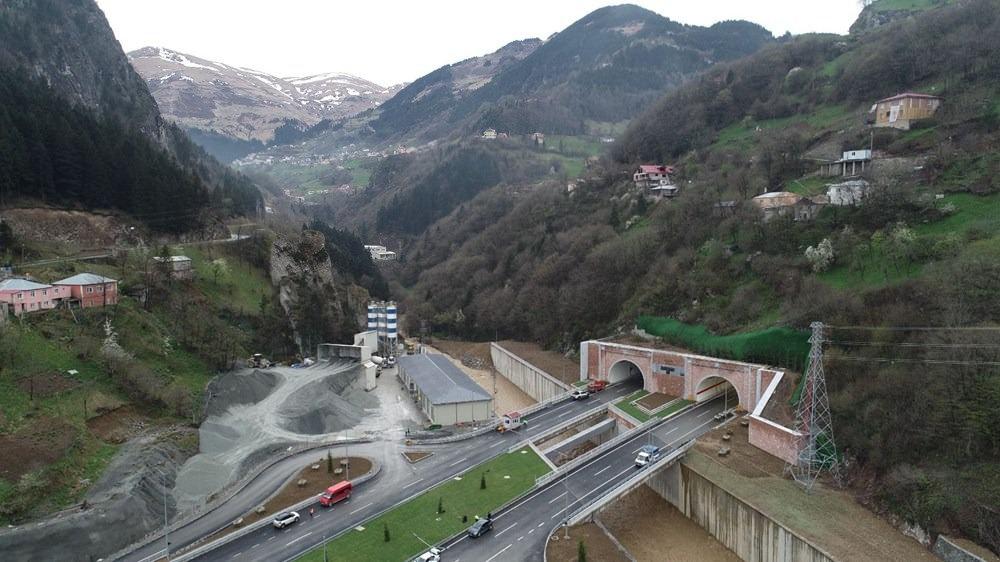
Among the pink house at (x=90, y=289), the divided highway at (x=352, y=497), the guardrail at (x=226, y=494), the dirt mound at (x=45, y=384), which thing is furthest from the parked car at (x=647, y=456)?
the pink house at (x=90, y=289)

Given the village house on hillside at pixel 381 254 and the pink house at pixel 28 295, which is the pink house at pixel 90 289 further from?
the village house on hillside at pixel 381 254

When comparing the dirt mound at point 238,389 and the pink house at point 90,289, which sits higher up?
the pink house at point 90,289

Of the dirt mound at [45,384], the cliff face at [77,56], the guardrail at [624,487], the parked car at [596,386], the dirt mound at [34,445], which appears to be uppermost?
the cliff face at [77,56]

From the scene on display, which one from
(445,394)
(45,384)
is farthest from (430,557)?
(45,384)

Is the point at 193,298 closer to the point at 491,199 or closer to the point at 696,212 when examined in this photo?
the point at 696,212

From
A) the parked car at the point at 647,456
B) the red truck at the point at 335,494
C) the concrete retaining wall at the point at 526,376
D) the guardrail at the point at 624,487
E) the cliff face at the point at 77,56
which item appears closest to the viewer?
the guardrail at the point at 624,487

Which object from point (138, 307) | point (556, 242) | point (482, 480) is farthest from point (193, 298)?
point (556, 242)

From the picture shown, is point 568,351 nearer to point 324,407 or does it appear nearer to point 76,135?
point 324,407
